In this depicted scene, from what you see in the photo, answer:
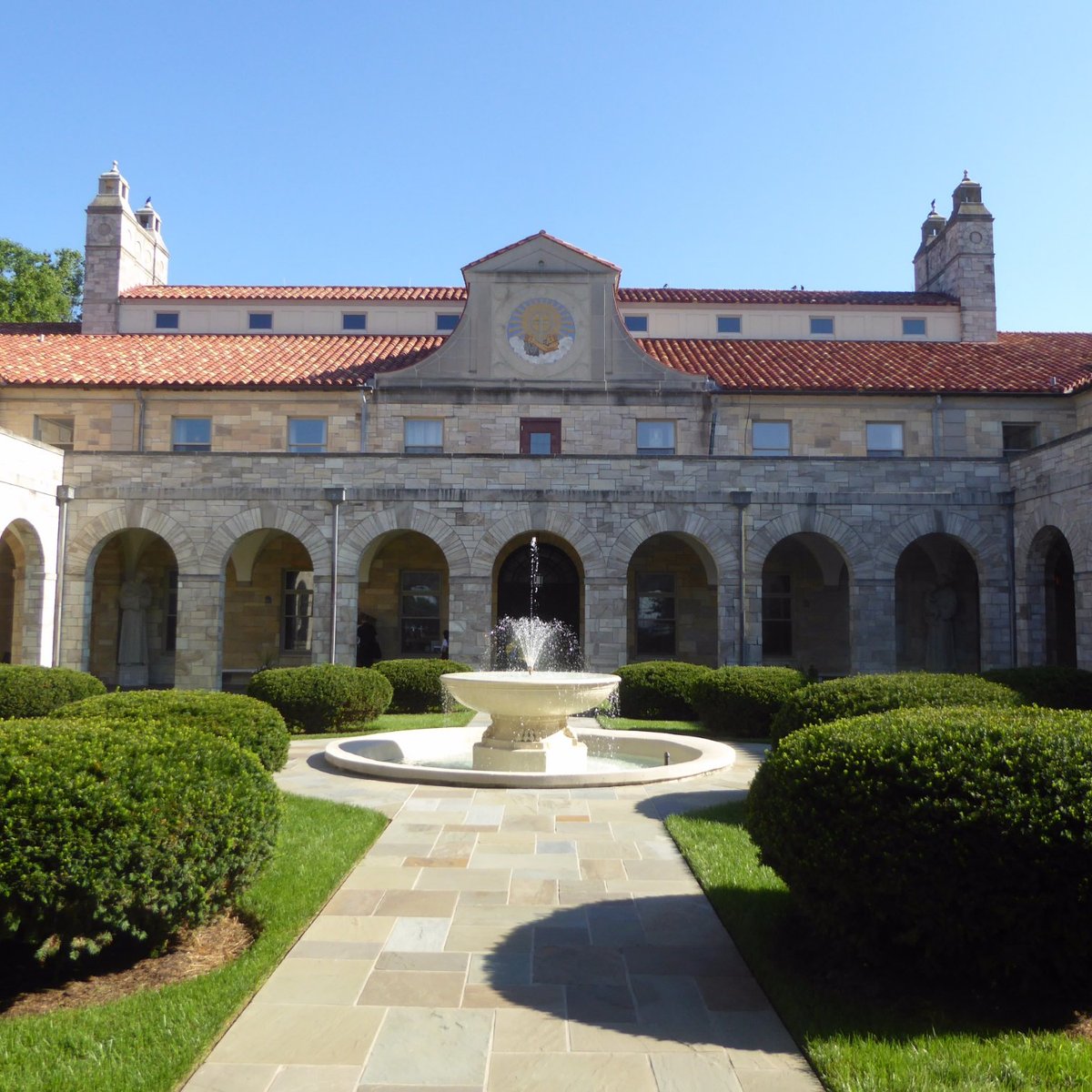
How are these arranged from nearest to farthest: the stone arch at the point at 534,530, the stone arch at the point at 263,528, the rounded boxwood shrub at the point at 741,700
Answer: the rounded boxwood shrub at the point at 741,700, the stone arch at the point at 263,528, the stone arch at the point at 534,530

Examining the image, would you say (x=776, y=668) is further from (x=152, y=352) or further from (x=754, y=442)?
(x=152, y=352)

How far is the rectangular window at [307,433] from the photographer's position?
24547 mm

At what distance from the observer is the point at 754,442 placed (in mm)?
24641

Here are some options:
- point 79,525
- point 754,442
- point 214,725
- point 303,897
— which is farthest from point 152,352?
point 303,897

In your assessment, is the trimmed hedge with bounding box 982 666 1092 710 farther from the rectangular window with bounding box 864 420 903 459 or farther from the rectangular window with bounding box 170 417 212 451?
the rectangular window with bounding box 170 417 212 451

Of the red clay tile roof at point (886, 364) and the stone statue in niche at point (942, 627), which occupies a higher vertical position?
the red clay tile roof at point (886, 364)

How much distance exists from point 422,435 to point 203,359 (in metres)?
6.92

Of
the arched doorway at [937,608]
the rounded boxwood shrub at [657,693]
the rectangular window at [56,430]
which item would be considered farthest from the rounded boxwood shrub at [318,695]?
the arched doorway at [937,608]

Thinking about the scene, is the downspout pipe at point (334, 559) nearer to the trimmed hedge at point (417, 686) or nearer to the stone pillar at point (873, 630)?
the trimmed hedge at point (417, 686)

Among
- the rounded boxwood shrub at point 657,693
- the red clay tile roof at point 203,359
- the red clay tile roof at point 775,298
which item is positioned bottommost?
the rounded boxwood shrub at point 657,693

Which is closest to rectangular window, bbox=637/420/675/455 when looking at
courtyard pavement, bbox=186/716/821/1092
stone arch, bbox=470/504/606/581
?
stone arch, bbox=470/504/606/581

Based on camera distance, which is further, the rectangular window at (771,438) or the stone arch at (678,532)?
the rectangular window at (771,438)

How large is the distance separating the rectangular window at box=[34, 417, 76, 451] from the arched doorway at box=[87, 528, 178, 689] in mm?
3215

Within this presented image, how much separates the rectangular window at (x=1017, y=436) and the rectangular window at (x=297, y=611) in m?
19.0
